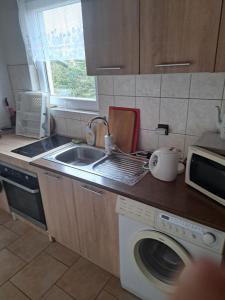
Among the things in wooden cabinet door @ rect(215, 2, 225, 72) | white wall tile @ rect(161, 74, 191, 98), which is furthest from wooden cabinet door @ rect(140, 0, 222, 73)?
white wall tile @ rect(161, 74, 191, 98)

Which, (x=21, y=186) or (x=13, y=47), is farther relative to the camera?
(x=13, y=47)

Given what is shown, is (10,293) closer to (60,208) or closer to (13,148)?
(60,208)

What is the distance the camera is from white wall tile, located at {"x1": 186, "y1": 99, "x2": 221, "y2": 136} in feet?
4.32

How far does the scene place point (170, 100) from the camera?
1.45m

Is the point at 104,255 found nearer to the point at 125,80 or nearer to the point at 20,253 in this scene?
the point at 20,253

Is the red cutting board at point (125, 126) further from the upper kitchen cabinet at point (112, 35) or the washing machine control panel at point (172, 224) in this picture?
the washing machine control panel at point (172, 224)

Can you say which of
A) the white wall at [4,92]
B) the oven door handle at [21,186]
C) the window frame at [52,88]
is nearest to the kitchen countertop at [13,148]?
the oven door handle at [21,186]

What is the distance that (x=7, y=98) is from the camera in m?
2.44

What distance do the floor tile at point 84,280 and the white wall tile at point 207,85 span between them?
144 cm

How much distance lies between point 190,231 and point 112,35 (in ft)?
3.49

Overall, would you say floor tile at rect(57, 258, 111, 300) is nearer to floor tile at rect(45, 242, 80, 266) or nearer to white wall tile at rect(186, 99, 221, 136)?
floor tile at rect(45, 242, 80, 266)

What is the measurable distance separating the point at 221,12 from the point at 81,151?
4.48 feet

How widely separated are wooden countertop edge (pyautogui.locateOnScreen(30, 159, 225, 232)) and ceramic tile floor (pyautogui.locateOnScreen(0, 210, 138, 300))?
816 mm

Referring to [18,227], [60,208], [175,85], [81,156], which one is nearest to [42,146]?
[81,156]
